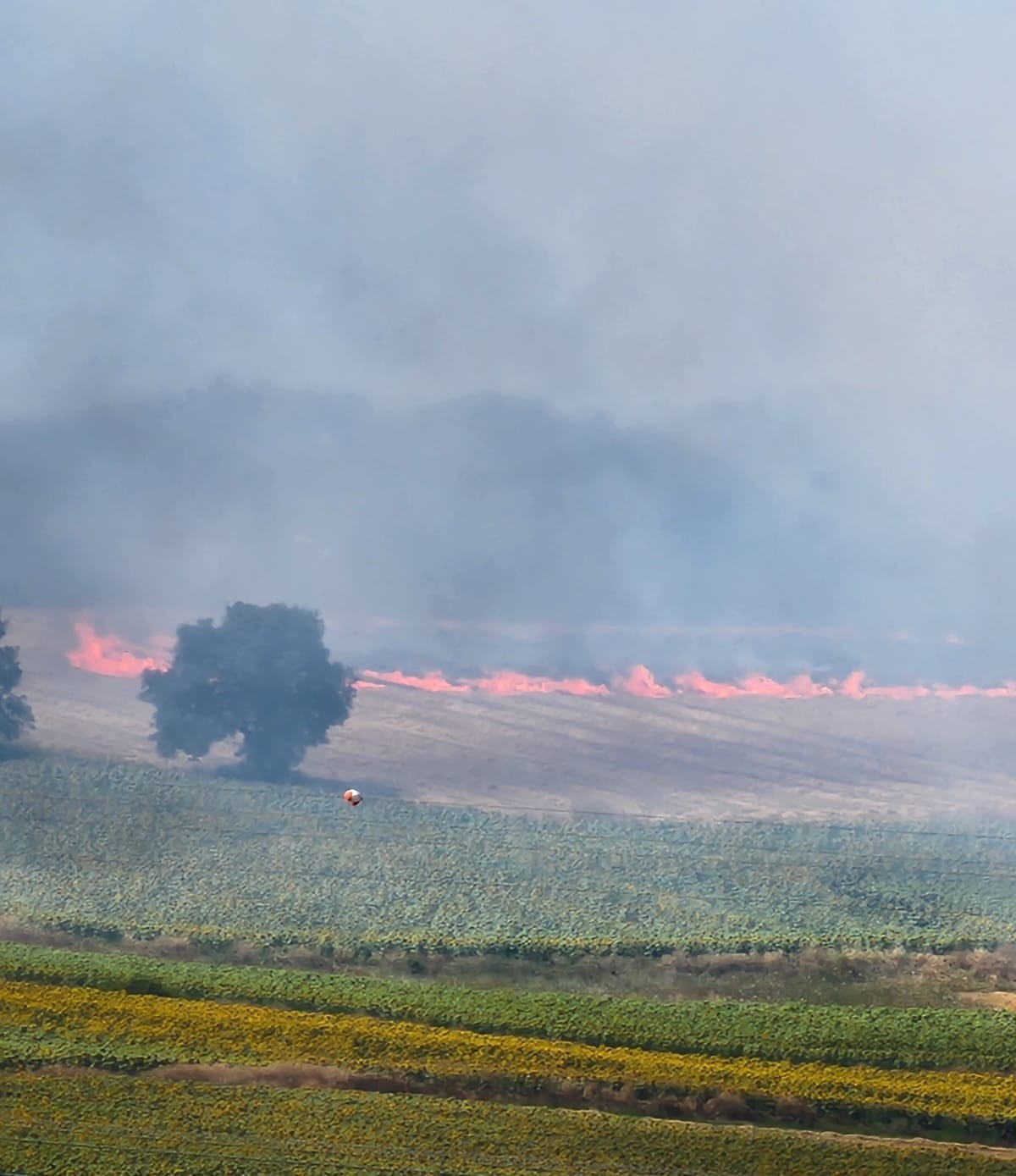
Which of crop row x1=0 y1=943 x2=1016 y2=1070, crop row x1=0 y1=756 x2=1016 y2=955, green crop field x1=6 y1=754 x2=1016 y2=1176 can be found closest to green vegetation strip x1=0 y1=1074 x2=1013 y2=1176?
green crop field x1=6 y1=754 x2=1016 y2=1176

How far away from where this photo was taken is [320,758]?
78.1 m

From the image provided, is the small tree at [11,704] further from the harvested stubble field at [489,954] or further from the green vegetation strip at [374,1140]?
the green vegetation strip at [374,1140]

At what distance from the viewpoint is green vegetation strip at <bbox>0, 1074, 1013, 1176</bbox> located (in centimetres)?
4722

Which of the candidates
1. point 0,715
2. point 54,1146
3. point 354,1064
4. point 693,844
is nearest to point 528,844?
point 693,844

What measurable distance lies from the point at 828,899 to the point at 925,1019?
32.9ft

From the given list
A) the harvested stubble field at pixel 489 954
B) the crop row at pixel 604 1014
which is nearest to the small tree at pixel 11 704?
the harvested stubble field at pixel 489 954

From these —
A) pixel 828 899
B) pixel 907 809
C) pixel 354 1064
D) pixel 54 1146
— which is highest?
pixel 907 809

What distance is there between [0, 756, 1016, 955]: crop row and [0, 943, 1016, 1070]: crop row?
10.7ft

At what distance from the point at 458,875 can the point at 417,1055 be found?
14919mm

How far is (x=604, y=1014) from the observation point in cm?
5628

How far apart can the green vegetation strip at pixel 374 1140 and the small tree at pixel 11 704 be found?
3555 cm

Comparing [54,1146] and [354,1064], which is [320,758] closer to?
[354,1064]

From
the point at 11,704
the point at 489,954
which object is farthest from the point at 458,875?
the point at 11,704

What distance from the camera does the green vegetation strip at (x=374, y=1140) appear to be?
4722 centimetres
